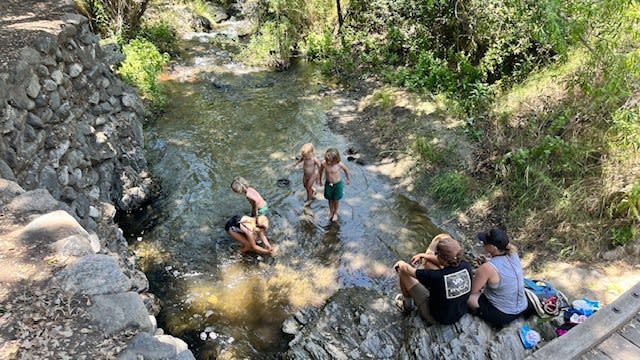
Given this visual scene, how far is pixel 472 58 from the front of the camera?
409 inches

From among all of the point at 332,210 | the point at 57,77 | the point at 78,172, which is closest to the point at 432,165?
the point at 332,210

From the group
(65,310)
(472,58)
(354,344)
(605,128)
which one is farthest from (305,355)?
(472,58)

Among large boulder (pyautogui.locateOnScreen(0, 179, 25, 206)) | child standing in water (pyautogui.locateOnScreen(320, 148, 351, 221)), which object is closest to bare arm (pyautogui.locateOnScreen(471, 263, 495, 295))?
child standing in water (pyautogui.locateOnScreen(320, 148, 351, 221))

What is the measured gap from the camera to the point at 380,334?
17.5ft

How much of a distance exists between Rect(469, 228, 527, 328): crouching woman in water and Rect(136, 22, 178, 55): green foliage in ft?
40.5

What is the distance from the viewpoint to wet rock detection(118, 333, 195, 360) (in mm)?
2832

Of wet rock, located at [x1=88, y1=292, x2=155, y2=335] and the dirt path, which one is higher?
the dirt path

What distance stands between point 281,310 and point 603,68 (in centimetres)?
558

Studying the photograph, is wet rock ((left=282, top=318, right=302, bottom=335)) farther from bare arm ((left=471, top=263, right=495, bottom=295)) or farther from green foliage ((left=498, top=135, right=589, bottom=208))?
green foliage ((left=498, top=135, right=589, bottom=208))

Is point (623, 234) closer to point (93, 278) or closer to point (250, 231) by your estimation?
point (250, 231)

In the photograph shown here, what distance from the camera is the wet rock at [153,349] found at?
9.29ft

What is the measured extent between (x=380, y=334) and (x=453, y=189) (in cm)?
332

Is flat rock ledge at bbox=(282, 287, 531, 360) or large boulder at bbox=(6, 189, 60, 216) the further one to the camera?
flat rock ledge at bbox=(282, 287, 531, 360)

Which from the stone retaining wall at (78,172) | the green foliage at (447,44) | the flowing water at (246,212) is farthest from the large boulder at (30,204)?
the green foliage at (447,44)
